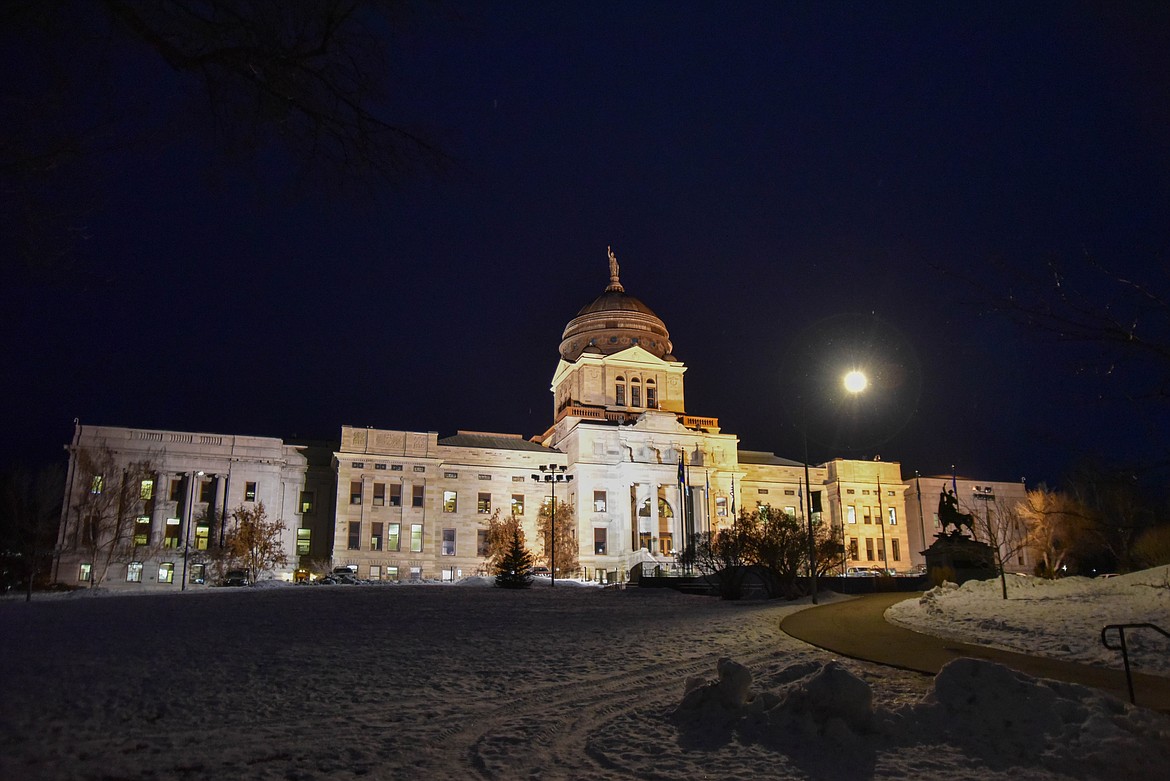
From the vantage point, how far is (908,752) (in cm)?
756

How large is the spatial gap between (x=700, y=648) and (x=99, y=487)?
188 feet

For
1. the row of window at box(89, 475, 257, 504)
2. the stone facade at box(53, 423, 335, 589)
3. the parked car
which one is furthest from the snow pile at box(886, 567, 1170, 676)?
the row of window at box(89, 475, 257, 504)

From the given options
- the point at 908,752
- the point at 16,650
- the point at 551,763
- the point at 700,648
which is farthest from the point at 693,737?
the point at 16,650

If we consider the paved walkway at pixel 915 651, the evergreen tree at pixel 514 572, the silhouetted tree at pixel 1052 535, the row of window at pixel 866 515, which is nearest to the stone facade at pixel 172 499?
the evergreen tree at pixel 514 572

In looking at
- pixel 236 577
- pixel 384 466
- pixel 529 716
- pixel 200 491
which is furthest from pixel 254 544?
pixel 529 716

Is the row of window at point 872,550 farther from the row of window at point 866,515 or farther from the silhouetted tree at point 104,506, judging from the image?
the silhouetted tree at point 104,506

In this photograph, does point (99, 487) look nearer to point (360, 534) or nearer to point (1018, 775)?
point (360, 534)

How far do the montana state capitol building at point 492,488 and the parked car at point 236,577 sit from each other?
6540 millimetres

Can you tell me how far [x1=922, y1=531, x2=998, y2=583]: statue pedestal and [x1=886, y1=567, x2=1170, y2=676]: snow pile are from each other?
323 inches

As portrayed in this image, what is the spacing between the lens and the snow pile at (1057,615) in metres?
13.0

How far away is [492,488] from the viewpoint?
7462cm

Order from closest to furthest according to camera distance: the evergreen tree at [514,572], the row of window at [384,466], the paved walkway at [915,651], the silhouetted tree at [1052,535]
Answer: the paved walkway at [915,651] < the evergreen tree at [514,572] < the silhouetted tree at [1052,535] < the row of window at [384,466]

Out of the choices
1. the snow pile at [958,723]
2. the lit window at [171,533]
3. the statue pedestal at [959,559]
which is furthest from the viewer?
the lit window at [171,533]

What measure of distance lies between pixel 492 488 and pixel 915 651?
62.3 meters
